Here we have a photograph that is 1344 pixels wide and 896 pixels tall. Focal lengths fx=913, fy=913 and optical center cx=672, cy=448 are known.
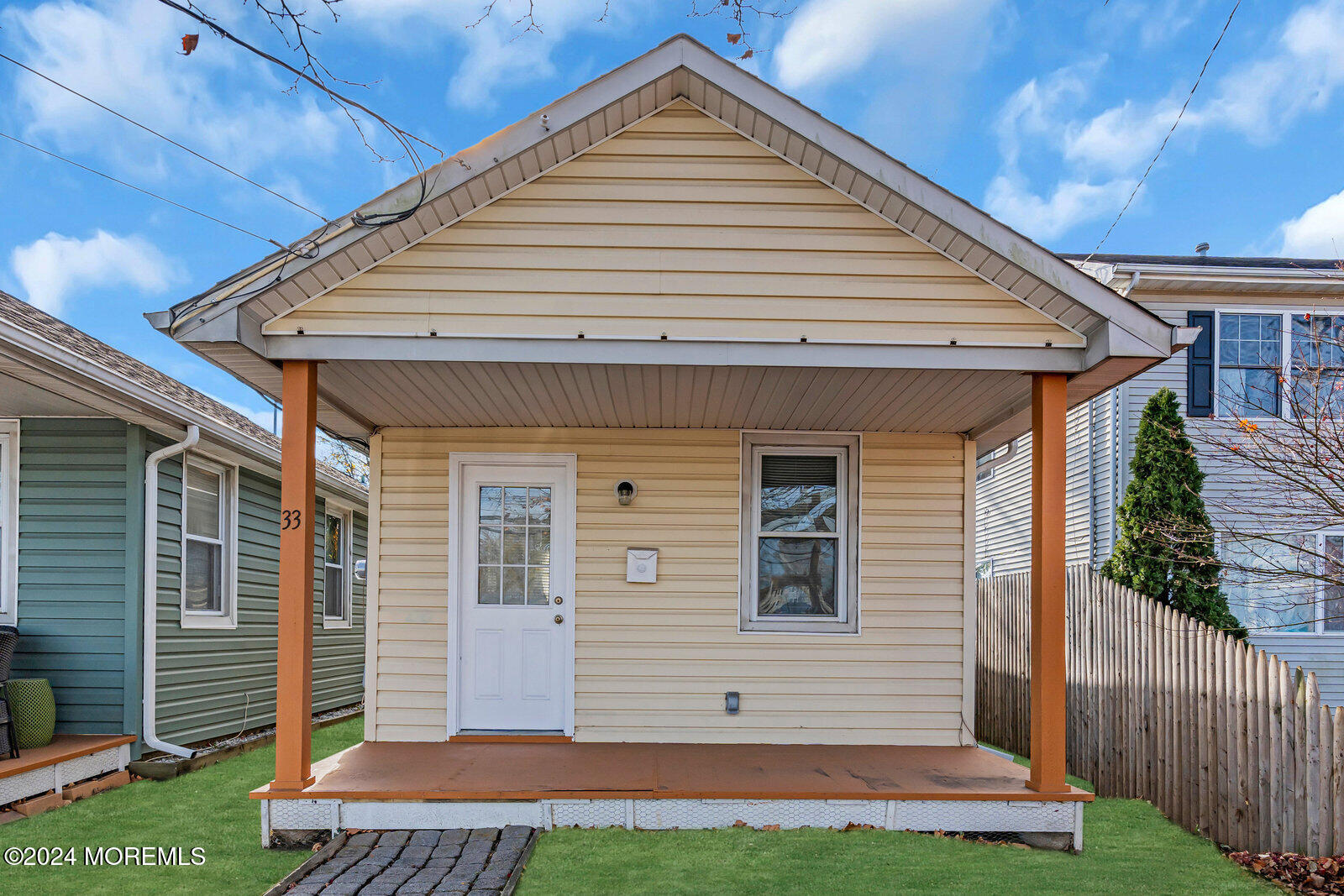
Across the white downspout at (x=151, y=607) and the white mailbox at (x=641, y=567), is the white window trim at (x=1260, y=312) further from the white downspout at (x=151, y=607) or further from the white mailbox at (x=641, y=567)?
the white downspout at (x=151, y=607)

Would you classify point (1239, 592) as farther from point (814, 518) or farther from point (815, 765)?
point (815, 765)

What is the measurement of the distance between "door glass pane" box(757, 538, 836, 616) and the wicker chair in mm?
4968

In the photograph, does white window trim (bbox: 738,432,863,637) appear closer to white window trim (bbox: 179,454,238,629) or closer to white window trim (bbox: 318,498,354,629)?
white window trim (bbox: 179,454,238,629)

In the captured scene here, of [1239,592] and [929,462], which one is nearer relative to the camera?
[929,462]

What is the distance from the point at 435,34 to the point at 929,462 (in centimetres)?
460

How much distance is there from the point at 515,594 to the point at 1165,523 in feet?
19.3

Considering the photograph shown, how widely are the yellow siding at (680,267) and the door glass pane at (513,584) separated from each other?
251 centimetres

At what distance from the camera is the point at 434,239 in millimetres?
4828

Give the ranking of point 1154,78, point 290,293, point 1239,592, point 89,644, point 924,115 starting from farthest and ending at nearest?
point 1239,592
point 1154,78
point 89,644
point 924,115
point 290,293

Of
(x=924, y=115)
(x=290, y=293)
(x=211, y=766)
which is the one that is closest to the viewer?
(x=290, y=293)

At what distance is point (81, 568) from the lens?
259 inches

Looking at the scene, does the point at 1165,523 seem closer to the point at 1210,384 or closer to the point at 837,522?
the point at 837,522

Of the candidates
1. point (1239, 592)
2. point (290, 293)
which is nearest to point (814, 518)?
point (290, 293)

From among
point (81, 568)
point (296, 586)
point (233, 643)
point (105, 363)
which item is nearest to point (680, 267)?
point (296, 586)
